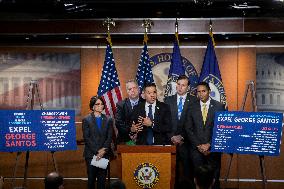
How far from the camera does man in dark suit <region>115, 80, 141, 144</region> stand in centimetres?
793

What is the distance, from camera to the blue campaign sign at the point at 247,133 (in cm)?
729

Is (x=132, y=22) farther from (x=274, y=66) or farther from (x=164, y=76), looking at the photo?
(x=274, y=66)

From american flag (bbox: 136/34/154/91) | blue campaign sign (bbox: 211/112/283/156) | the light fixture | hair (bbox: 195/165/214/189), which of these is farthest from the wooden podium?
the light fixture

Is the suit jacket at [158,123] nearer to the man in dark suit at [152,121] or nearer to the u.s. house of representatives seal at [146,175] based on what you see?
the man in dark suit at [152,121]

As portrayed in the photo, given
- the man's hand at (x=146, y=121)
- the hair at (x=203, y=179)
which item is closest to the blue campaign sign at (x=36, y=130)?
the man's hand at (x=146, y=121)

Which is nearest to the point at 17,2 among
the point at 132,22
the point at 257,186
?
the point at 132,22

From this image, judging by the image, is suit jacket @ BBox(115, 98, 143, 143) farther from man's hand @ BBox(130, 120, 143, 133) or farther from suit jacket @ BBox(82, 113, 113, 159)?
man's hand @ BBox(130, 120, 143, 133)

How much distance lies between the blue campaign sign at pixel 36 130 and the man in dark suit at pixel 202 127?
1699mm

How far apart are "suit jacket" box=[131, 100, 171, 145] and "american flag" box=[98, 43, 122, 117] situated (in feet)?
4.20

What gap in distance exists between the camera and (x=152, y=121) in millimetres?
7324

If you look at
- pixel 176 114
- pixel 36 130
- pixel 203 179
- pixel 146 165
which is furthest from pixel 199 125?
pixel 203 179

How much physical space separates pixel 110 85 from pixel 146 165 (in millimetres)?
2256

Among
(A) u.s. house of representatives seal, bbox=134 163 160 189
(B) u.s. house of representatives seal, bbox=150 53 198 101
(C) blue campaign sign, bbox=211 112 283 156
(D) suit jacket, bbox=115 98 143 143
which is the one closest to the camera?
(A) u.s. house of representatives seal, bbox=134 163 160 189

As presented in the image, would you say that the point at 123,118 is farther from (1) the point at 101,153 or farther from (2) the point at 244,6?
(2) the point at 244,6
